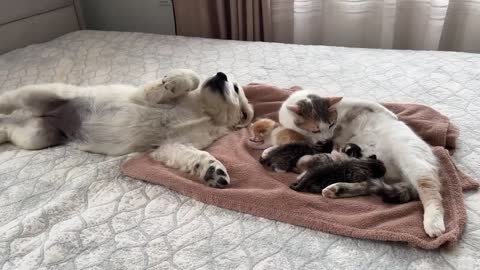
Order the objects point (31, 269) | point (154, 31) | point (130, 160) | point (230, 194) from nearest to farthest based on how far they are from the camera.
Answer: point (31, 269) < point (230, 194) < point (130, 160) < point (154, 31)

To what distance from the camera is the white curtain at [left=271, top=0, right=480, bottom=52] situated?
257 centimetres

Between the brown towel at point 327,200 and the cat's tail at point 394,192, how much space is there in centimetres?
2

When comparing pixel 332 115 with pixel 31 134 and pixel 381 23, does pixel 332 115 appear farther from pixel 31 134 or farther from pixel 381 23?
pixel 381 23

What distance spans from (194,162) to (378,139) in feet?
2.14

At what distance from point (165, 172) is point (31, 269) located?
1.61 ft

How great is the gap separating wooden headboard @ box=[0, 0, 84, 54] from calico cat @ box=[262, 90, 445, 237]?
2.35 meters

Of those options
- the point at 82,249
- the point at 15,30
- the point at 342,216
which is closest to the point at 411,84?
the point at 342,216

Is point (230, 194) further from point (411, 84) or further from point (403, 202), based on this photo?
point (411, 84)

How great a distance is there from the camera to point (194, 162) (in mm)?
1350

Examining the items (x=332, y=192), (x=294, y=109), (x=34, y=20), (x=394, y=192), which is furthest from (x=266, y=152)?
(x=34, y=20)

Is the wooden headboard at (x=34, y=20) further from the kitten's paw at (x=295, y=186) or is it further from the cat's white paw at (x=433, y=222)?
the cat's white paw at (x=433, y=222)

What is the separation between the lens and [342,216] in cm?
107

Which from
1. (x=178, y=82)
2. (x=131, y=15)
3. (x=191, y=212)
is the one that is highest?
(x=178, y=82)

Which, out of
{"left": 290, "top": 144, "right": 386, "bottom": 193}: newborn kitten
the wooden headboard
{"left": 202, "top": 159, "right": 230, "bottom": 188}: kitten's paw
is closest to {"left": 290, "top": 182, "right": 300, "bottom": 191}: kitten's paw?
{"left": 290, "top": 144, "right": 386, "bottom": 193}: newborn kitten
